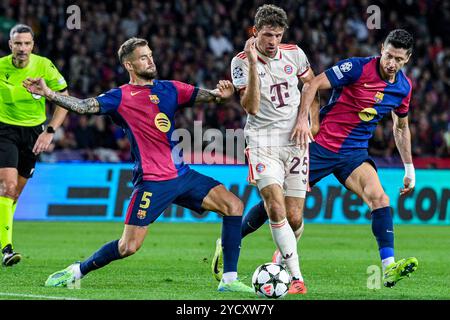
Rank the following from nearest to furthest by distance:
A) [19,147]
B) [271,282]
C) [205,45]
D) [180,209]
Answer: [271,282], [19,147], [180,209], [205,45]

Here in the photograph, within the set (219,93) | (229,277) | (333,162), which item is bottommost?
(229,277)

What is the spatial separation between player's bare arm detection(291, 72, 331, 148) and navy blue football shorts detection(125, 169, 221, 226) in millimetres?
802

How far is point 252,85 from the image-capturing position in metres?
7.97

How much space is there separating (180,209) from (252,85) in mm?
9458

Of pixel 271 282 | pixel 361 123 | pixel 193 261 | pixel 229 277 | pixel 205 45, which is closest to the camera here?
pixel 271 282

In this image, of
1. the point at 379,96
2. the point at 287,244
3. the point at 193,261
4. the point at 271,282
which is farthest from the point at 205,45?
the point at 271,282

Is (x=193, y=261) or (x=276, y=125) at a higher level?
(x=276, y=125)

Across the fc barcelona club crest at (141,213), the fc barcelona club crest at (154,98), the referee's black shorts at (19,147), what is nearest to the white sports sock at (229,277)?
the fc barcelona club crest at (141,213)

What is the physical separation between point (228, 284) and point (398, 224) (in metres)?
9.39

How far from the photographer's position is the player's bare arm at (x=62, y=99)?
7.80 metres

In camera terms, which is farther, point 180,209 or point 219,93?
point 180,209

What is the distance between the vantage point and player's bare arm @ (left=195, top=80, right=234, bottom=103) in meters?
8.27

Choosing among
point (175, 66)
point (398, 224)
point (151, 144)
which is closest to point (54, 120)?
point (151, 144)

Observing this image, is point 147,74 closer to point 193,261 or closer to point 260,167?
point 260,167
